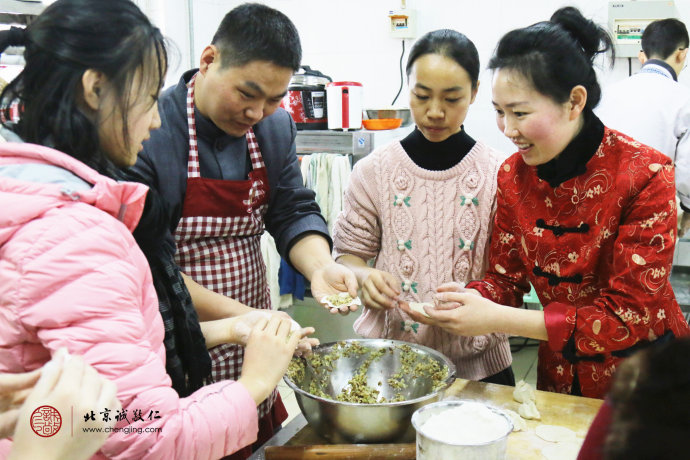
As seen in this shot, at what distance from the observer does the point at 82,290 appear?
2.66 feet

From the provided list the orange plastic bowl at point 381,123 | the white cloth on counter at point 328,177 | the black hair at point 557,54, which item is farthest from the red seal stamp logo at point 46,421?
the orange plastic bowl at point 381,123

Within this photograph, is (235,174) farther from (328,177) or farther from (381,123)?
(381,123)

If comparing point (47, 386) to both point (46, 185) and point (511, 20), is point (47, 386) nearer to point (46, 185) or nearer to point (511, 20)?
point (46, 185)

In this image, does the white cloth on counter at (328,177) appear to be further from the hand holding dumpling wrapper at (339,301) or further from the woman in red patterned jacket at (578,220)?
the woman in red patterned jacket at (578,220)

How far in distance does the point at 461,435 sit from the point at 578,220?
696 millimetres

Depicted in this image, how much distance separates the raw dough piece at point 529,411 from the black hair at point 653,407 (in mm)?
889

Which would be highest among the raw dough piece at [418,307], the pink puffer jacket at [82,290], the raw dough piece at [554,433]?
the pink puffer jacket at [82,290]

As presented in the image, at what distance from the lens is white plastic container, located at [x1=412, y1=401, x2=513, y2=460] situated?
1007mm

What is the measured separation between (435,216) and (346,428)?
743 mm

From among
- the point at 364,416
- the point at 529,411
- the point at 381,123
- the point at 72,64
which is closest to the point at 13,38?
the point at 72,64

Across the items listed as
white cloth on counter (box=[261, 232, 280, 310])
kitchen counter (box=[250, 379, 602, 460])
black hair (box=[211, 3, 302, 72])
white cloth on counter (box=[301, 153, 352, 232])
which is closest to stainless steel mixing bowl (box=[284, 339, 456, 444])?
kitchen counter (box=[250, 379, 602, 460])

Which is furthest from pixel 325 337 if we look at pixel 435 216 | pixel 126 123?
pixel 126 123

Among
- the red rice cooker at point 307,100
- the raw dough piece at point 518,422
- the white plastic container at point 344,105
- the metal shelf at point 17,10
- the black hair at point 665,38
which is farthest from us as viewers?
the red rice cooker at point 307,100

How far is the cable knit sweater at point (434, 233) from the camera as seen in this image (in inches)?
68.6
